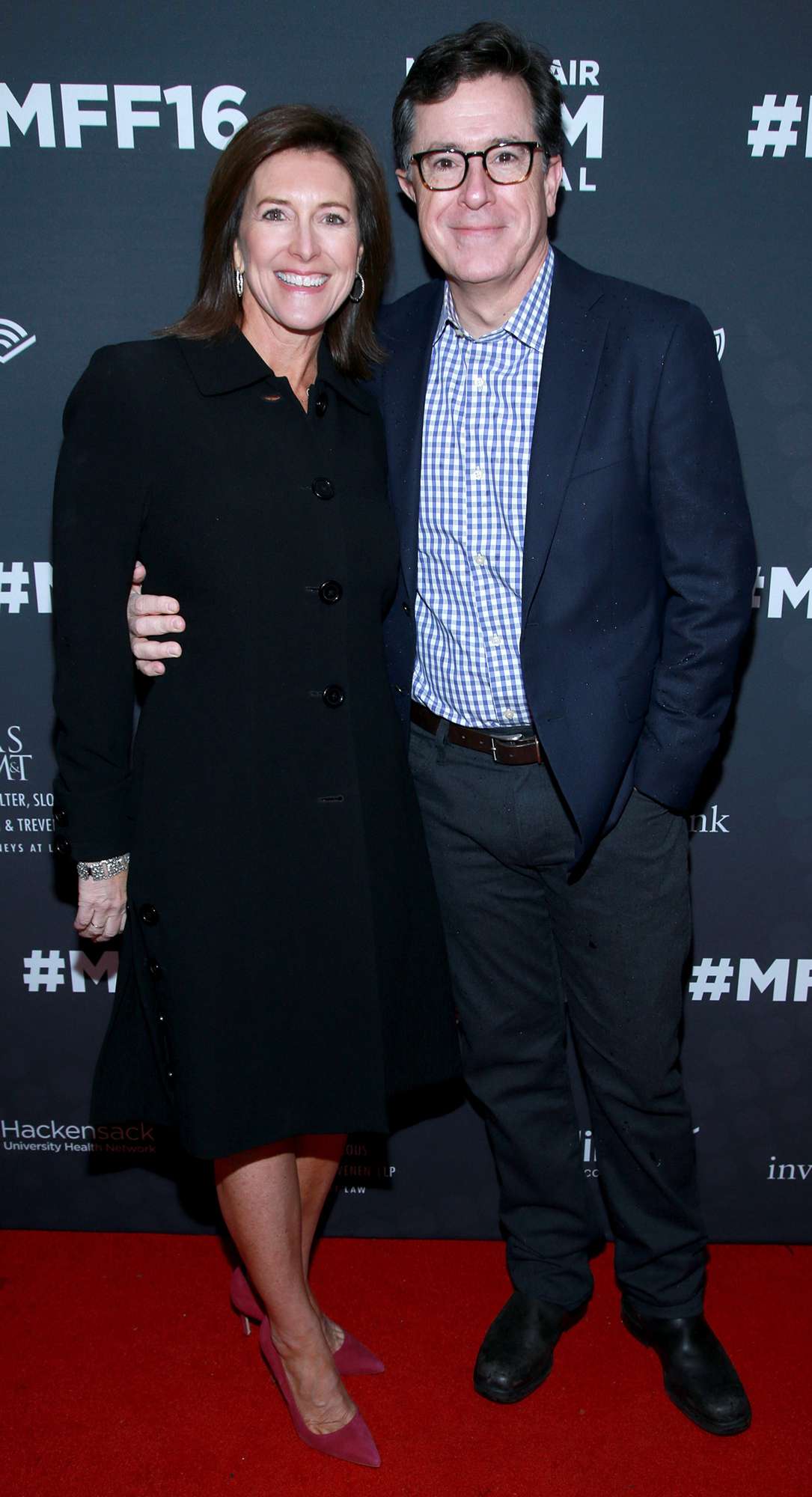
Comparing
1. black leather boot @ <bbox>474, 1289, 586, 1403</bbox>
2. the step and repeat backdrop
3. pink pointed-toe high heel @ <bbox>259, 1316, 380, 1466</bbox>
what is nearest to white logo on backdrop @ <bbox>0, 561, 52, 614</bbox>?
the step and repeat backdrop

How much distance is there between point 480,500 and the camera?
2.11 m

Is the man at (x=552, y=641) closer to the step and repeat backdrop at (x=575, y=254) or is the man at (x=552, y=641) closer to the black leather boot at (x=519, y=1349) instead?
the black leather boot at (x=519, y=1349)

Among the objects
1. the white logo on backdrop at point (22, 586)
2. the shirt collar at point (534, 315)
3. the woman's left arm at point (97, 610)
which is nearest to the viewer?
the woman's left arm at point (97, 610)

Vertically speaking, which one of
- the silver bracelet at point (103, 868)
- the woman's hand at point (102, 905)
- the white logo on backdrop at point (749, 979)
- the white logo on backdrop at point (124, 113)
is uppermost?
the white logo on backdrop at point (124, 113)

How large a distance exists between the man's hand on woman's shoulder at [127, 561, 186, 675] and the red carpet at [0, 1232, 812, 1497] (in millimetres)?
1482

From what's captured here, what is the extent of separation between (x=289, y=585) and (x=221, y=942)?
1.93ft

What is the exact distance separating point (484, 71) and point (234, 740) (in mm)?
1155

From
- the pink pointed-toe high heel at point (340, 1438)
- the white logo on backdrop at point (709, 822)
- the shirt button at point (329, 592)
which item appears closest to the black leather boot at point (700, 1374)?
the pink pointed-toe high heel at point (340, 1438)

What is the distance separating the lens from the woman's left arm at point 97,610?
5.99ft

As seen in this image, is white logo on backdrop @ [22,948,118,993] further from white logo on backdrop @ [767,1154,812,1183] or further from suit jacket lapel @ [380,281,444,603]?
white logo on backdrop @ [767,1154,812,1183]

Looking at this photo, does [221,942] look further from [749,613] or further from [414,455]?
[749,613]

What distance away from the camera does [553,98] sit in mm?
→ 2010

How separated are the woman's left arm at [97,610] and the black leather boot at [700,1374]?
1417 mm

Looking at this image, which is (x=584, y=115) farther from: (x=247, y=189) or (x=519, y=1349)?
(x=519, y=1349)
